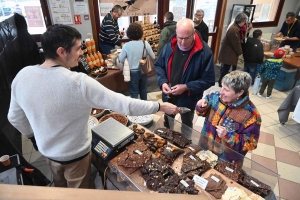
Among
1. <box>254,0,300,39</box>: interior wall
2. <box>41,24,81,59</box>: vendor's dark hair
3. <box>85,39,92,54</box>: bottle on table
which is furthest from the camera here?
<box>254,0,300,39</box>: interior wall

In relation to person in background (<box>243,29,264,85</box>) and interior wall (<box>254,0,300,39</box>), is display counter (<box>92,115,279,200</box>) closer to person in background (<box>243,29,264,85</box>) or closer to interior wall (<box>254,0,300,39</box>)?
person in background (<box>243,29,264,85</box>)

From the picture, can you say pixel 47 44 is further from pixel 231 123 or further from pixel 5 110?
pixel 5 110

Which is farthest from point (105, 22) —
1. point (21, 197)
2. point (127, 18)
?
point (21, 197)

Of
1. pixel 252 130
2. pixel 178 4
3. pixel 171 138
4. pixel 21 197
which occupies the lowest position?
pixel 171 138

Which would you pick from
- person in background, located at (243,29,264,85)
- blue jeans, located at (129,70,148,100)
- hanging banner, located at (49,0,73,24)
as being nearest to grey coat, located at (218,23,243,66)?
person in background, located at (243,29,264,85)

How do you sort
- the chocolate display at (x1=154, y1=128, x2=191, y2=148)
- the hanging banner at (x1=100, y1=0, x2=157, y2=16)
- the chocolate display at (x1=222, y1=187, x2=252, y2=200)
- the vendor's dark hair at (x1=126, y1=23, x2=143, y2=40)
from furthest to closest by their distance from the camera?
the hanging banner at (x1=100, y1=0, x2=157, y2=16) < the vendor's dark hair at (x1=126, y1=23, x2=143, y2=40) < the chocolate display at (x1=154, y1=128, x2=191, y2=148) < the chocolate display at (x1=222, y1=187, x2=252, y2=200)

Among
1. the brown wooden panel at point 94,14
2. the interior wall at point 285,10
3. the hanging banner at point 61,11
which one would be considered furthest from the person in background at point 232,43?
the hanging banner at point 61,11

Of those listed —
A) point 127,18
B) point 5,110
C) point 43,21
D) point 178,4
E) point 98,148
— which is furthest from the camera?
point 178,4

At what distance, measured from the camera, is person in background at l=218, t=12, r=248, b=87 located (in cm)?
391

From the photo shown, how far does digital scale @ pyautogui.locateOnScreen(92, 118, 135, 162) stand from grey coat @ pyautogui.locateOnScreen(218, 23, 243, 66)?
11.0ft

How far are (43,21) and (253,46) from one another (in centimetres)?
447

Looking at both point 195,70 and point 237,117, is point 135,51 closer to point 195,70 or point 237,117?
point 195,70

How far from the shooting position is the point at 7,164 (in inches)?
65.7

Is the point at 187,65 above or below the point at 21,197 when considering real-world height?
below
